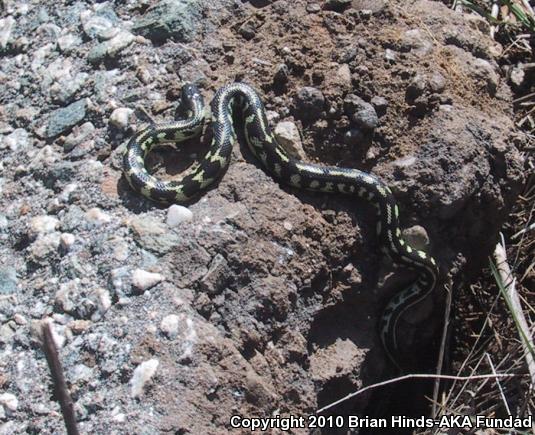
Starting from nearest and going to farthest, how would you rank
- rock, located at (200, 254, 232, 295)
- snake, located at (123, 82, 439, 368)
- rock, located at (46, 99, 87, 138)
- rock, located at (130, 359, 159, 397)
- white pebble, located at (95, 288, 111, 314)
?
rock, located at (130, 359, 159, 397)
white pebble, located at (95, 288, 111, 314)
rock, located at (200, 254, 232, 295)
snake, located at (123, 82, 439, 368)
rock, located at (46, 99, 87, 138)

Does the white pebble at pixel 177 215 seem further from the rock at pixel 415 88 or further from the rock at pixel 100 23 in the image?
the rock at pixel 415 88

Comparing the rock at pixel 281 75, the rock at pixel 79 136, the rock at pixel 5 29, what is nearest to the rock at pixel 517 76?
the rock at pixel 281 75

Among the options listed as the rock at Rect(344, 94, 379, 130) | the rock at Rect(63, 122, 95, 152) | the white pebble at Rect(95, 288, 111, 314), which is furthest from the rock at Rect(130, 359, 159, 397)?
the rock at Rect(344, 94, 379, 130)

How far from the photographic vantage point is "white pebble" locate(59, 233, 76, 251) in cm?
507

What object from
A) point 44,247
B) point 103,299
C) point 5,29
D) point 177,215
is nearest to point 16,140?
point 44,247

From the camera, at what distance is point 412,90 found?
19.3 ft

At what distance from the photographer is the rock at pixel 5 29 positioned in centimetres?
649

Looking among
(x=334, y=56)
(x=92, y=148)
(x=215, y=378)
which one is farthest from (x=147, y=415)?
(x=334, y=56)

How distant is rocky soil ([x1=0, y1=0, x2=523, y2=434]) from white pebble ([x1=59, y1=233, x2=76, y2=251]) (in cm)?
1

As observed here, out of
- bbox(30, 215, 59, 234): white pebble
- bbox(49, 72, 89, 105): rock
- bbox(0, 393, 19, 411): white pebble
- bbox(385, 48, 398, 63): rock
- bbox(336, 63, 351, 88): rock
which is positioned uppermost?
bbox(385, 48, 398, 63): rock

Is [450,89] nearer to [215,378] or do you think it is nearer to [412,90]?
[412,90]

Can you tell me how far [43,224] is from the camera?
5250 mm

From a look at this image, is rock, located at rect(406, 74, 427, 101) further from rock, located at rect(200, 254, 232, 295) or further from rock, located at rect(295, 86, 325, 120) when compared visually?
rock, located at rect(200, 254, 232, 295)

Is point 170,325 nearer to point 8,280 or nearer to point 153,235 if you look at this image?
point 153,235
